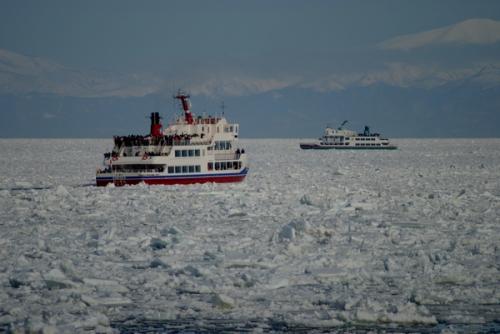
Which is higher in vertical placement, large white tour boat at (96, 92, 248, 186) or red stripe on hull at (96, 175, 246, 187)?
large white tour boat at (96, 92, 248, 186)

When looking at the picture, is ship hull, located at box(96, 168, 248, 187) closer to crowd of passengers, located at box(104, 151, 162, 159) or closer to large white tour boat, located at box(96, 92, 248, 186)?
large white tour boat, located at box(96, 92, 248, 186)

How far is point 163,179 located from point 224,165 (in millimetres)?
4320

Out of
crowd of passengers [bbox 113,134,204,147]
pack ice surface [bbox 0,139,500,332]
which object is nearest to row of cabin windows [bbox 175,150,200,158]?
crowd of passengers [bbox 113,134,204,147]

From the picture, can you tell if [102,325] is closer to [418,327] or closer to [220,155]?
[418,327]

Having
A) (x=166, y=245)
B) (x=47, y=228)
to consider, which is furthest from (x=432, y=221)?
(x=47, y=228)

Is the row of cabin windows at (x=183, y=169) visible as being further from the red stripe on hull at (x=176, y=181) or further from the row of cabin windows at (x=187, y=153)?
the row of cabin windows at (x=187, y=153)

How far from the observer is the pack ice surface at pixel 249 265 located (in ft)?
38.5

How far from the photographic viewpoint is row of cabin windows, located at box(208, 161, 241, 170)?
41906mm

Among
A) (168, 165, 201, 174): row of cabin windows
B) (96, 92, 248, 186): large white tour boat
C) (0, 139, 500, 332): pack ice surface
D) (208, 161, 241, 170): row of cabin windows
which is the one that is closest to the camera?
(0, 139, 500, 332): pack ice surface

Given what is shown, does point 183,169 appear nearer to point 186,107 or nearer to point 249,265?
point 186,107

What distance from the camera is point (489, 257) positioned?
16.4 meters

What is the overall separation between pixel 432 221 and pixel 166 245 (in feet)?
27.8

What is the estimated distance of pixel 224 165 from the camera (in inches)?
1671

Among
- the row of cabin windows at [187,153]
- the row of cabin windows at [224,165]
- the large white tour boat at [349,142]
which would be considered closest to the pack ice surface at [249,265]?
the row of cabin windows at [187,153]
